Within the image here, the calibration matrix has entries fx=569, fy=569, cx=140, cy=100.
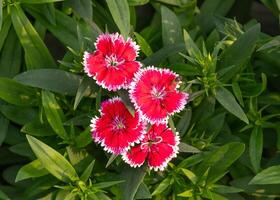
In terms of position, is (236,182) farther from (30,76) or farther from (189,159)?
(30,76)

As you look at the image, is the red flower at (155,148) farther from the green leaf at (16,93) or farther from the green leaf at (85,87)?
the green leaf at (16,93)

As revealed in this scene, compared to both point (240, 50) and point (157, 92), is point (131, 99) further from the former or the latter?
point (240, 50)

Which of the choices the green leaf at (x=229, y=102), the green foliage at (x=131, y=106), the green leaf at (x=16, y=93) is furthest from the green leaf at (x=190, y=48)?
the green leaf at (x=16, y=93)

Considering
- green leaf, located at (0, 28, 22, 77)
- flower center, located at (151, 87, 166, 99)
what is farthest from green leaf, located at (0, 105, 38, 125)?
flower center, located at (151, 87, 166, 99)

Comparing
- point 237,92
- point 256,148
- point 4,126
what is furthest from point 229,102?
point 4,126

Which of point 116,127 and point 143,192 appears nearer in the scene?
point 116,127

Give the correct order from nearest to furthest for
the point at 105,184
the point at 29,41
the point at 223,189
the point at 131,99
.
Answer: the point at 131,99 → the point at 105,184 → the point at 223,189 → the point at 29,41

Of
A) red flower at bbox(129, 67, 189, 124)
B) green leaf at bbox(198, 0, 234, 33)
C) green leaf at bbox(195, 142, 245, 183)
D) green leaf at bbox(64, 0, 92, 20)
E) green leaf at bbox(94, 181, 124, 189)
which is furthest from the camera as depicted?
green leaf at bbox(198, 0, 234, 33)

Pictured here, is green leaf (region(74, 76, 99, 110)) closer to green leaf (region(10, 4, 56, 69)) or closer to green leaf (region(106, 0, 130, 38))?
green leaf (region(106, 0, 130, 38))

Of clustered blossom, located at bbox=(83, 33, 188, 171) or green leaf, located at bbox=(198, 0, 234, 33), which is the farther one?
green leaf, located at bbox=(198, 0, 234, 33)
